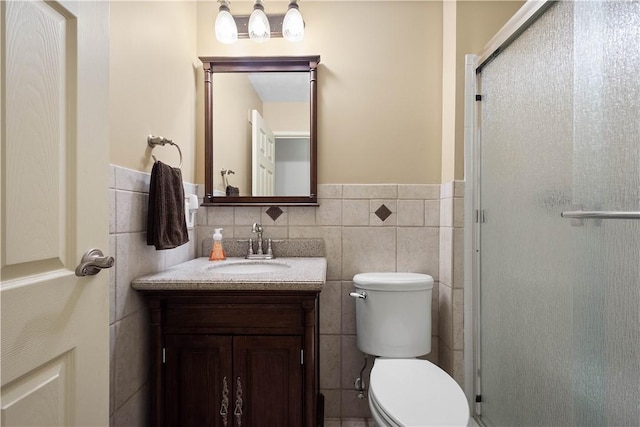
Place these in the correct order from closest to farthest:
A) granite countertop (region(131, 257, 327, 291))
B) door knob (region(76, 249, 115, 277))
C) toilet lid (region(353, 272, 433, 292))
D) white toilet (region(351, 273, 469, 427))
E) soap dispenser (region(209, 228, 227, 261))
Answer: door knob (region(76, 249, 115, 277)) → granite countertop (region(131, 257, 327, 291)) → white toilet (region(351, 273, 469, 427)) → toilet lid (region(353, 272, 433, 292)) → soap dispenser (region(209, 228, 227, 261))

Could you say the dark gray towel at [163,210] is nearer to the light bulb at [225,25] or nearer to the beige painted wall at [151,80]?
the beige painted wall at [151,80]

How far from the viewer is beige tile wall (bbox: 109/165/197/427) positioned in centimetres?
110

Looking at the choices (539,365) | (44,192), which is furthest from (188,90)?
(539,365)

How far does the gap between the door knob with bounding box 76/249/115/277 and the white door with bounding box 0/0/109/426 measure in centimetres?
1

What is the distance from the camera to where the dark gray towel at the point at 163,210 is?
1.27 m

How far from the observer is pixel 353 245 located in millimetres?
1796

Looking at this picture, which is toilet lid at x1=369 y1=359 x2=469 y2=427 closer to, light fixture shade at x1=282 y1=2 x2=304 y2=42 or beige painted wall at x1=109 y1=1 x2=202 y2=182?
beige painted wall at x1=109 y1=1 x2=202 y2=182

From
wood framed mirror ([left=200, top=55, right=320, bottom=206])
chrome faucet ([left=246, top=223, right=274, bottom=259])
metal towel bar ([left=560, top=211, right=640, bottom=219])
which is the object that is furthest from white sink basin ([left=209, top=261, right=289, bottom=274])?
metal towel bar ([left=560, top=211, right=640, bottom=219])

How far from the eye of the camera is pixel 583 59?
3.21ft

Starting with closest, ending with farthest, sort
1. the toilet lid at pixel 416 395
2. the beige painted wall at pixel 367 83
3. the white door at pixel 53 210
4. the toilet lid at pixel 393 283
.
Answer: the white door at pixel 53 210 → the toilet lid at pixel 416 395 → the toilet lid at pixel 393 283 → the beige painted wall at pixel 367 83

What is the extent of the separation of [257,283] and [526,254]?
0.99 m

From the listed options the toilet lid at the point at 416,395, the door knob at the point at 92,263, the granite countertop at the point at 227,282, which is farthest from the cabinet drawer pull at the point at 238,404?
the door knob at the point at 92,263

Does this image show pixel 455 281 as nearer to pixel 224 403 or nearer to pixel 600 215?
pixel 600 215

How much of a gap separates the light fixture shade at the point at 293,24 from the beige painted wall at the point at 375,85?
84 millimetres
